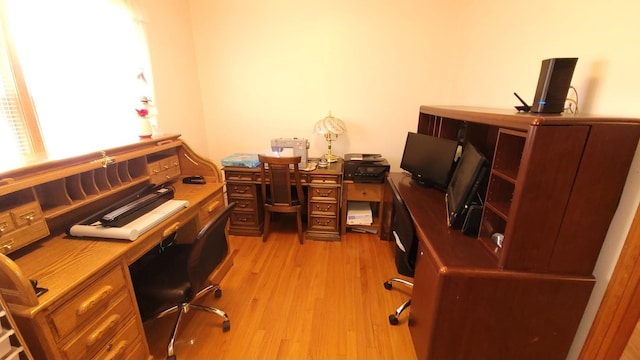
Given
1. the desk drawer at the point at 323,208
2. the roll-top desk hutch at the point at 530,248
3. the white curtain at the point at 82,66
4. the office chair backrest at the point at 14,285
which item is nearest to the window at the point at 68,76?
the white curtain at the point at 82,66

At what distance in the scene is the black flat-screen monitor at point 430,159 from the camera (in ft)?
6.63

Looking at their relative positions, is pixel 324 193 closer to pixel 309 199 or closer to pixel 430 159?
pixel 309 199

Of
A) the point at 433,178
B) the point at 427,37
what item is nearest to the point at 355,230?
the point at 433,178

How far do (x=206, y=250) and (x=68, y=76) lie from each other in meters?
1.42

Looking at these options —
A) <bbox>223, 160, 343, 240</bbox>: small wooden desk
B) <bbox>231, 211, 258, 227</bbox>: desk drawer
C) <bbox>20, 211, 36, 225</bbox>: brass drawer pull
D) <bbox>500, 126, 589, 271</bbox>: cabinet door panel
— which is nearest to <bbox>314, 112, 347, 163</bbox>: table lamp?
<bbox>223, 160, 343, 240</bbox>: small wooden desk

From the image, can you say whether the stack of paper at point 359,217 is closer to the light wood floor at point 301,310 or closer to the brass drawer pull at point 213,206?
the light wood floor at point 301,310

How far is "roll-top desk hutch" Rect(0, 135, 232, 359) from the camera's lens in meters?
0.92

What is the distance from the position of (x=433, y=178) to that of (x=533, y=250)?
Result: 1.11 meters

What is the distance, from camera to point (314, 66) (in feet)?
9.20

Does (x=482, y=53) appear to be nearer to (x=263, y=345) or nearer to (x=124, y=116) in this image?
(x=263, y=345)

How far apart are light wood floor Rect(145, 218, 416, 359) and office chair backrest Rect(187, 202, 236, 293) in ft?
1.42

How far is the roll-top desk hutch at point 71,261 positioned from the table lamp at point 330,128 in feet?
5.27

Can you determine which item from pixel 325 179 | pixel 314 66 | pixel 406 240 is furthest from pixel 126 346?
pixel 314 66

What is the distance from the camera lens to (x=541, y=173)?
959 mm
